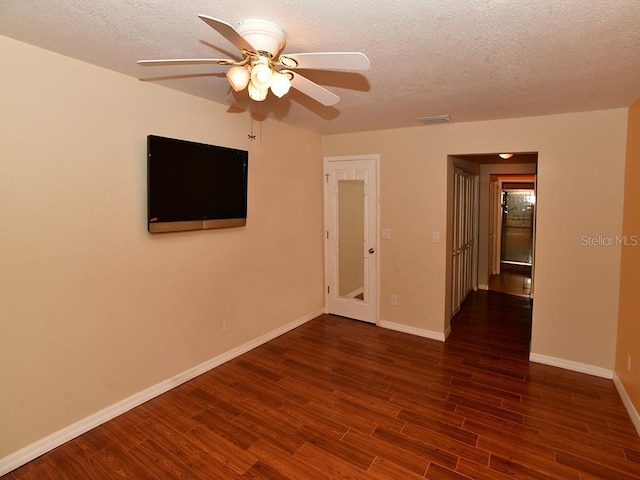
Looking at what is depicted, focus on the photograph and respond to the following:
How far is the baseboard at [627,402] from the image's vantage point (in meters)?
2.49

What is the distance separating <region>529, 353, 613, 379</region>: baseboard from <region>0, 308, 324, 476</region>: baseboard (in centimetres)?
289

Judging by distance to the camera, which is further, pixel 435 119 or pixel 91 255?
pixel 435 119

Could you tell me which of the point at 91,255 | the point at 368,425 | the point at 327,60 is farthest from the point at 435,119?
the point at 91,255

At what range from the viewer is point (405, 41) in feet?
6.09

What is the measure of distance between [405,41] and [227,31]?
39.0 inches

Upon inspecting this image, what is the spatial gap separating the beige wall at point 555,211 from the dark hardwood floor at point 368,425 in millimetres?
450

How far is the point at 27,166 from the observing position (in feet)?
6.84

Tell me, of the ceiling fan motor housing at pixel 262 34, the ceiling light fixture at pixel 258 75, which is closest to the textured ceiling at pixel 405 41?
the ceiling fan motor housing at pixel 262 34

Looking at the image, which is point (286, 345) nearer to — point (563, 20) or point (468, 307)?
point (468, 307)

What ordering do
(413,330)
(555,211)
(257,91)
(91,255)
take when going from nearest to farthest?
1. (257,91)
2. (91,255)
3. (555,211)
4. (413,330)

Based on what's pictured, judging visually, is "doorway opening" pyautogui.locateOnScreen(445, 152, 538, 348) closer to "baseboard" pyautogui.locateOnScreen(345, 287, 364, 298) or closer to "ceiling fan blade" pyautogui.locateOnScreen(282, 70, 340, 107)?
"baseboard" pyautogui.locateOnScreen(345, 287, 364, 298)

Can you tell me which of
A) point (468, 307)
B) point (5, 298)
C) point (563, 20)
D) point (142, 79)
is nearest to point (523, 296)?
point (468, 307)

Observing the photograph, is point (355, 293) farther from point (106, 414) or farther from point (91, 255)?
point (91, 255)

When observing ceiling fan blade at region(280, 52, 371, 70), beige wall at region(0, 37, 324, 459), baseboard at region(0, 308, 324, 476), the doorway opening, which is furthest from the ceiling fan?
the doorway opening
